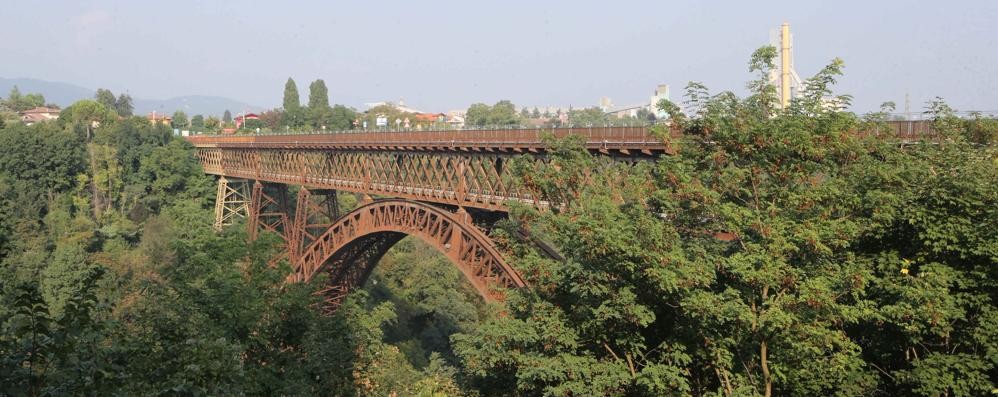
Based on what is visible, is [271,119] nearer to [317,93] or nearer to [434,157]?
[317,93]

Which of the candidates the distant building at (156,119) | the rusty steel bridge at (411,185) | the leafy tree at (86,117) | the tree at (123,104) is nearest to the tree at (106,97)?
the tree at (123,104)

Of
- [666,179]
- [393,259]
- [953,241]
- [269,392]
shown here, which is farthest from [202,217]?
[953,241]

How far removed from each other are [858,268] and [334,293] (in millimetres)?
29205

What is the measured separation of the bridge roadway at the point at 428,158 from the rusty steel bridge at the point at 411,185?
4 cm

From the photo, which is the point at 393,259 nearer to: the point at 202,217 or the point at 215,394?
the point at 202,217

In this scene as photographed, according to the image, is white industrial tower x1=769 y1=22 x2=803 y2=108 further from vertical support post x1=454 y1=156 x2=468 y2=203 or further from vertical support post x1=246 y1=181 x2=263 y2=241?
vertical support post x1=246 y1=181 x2=263 y2=241

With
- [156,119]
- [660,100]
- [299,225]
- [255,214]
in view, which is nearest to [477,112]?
[156,119]

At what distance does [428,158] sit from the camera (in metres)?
32.7

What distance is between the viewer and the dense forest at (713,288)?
41.4 ft

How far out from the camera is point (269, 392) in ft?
53.9

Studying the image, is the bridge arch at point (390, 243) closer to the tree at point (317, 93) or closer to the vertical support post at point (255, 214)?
the vertical support post at point (255, 214)

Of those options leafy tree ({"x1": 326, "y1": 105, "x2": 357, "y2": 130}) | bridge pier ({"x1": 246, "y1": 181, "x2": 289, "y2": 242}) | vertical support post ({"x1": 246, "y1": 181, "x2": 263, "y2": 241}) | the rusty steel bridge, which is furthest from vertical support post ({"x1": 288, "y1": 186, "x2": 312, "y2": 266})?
leafy tree ({"x1": 326, "y1": 105, "x2": 357, "y2": 130})

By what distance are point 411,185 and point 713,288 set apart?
19747 millimetres

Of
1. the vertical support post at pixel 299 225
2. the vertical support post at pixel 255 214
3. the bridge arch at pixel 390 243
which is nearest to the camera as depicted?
the bridge arch at pixel 390 243
